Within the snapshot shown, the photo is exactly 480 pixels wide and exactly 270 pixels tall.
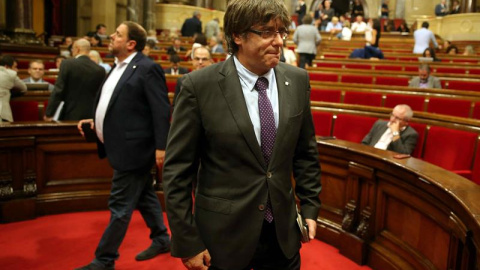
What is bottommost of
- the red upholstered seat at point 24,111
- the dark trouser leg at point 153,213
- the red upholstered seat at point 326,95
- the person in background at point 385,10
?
the dark trouser leg at point 153,213

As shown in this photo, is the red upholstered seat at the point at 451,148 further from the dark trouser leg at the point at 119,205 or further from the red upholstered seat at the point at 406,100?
the dark trouser leg at the point at 119,205

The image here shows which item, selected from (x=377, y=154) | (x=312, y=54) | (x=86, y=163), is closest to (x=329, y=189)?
(x=377, y=154)

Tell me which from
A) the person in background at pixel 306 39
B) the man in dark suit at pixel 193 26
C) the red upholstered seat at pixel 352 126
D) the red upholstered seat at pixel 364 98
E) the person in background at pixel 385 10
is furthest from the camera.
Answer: the person in background at pixel 385 10

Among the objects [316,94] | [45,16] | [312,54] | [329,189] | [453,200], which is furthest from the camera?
[45,16]

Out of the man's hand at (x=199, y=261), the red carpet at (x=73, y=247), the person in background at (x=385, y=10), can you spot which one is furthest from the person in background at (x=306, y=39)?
the person in background at (x=385, y=10)

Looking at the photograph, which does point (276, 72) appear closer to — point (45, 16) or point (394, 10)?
point (45, 16)

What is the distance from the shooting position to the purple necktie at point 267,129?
1.42 metres

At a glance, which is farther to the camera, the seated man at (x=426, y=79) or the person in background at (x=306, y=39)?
the person in background at (x=306, y=39)

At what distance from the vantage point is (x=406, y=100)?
4.83 m

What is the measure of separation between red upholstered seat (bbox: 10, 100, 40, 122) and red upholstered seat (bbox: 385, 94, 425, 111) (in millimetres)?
3286

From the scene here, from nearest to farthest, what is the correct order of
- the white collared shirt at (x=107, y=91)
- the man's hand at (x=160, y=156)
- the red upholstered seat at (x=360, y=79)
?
the man's hand at (x=160, y=156) < the white collared shirt at (x=107, y=91) < the red upholstered seat at (x=360, y=79)

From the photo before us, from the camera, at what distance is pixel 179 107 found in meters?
1.42

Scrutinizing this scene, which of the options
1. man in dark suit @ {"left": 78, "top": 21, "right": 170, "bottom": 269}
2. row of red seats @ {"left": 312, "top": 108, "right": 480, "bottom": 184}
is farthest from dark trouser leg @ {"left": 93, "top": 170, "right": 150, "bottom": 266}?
row of red seats @ {"left": 312, "top": 108, "right": 480, "bottom": 184}

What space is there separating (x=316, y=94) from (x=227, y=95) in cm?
410
